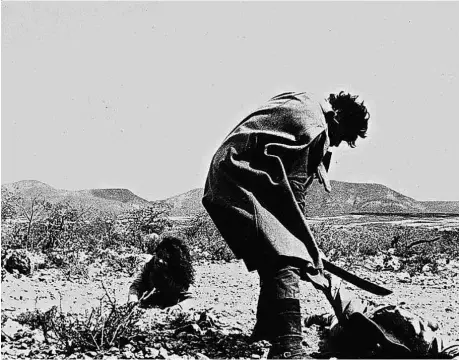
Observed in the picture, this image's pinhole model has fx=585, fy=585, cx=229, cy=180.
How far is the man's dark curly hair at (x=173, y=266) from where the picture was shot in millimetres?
5410

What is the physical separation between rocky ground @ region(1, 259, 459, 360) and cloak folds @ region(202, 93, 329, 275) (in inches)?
24.9

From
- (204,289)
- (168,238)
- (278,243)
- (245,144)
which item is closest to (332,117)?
(245,144)

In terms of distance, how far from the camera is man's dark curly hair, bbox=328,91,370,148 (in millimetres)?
4090

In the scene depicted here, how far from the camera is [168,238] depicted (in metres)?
5.59

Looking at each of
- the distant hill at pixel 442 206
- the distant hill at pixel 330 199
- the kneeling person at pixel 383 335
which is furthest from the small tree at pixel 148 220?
the distant hill at pixel 442 206

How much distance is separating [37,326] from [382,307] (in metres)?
2.16

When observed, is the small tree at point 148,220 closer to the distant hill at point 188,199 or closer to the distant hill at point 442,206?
the distant hill at point 188,199

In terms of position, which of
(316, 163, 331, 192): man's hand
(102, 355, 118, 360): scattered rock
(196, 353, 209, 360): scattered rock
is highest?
(316, 163, 331, 192): man's hand

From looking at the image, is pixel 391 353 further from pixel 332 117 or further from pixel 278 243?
pixel 332 117

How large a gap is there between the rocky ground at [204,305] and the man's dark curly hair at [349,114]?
1.47m

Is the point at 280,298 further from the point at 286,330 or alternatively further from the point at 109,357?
the point at 109,357

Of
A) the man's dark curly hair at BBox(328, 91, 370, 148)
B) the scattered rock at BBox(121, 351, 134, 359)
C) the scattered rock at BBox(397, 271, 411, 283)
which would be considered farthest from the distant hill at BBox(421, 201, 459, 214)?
the scattered rock at BBox(121, 351, 134, 359)

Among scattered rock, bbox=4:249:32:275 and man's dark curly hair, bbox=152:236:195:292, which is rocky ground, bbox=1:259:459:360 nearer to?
scattered rock, bbox=4:249:32:275

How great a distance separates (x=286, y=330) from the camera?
317 cm
